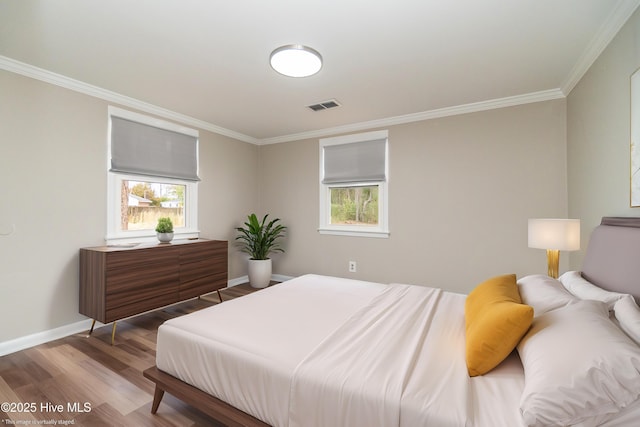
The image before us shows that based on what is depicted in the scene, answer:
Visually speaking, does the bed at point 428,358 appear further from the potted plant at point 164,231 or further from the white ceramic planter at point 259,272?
the white ceramic planter at point 259,272

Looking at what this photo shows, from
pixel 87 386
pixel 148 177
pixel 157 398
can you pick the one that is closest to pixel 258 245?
pixel 148 177

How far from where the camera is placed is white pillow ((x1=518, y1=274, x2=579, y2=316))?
1364mm

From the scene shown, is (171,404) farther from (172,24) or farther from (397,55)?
(397,55)

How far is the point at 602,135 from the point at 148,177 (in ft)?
14.3

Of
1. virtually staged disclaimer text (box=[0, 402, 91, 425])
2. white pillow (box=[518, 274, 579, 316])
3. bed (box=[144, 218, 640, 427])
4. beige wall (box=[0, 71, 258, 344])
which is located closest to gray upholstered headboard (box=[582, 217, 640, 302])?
bed (box=[144, 218, 640, 427])

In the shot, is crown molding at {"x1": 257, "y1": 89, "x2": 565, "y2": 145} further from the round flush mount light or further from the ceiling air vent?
the round flush mount light

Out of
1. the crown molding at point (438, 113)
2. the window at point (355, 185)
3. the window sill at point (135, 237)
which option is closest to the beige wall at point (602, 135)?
the crown molding at point (438, 113)

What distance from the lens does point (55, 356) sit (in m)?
2.33

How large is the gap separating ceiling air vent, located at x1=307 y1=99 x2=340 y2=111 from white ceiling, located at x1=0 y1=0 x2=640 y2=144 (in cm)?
11

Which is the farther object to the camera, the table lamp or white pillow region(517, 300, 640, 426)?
the table lamp

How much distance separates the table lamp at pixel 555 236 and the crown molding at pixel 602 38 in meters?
1.29

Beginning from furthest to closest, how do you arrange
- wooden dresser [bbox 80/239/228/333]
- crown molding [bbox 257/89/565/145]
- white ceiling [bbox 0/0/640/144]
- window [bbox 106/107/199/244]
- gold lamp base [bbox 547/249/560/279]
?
window [bbox 106/107/199/244] → crown molding [bbox 257/89/565/145] → wooden dresser [bbox 80/239/228/333] → gold lamp base [bbox 547/249/560/279] → white ceiling [bbox 0/0/640/144]

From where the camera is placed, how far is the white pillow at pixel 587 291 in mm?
1367

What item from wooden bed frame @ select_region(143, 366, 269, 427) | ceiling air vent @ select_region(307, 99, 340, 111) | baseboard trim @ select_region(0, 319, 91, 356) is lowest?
baseboard trim @ select_region(0, 319, 91, 356)
